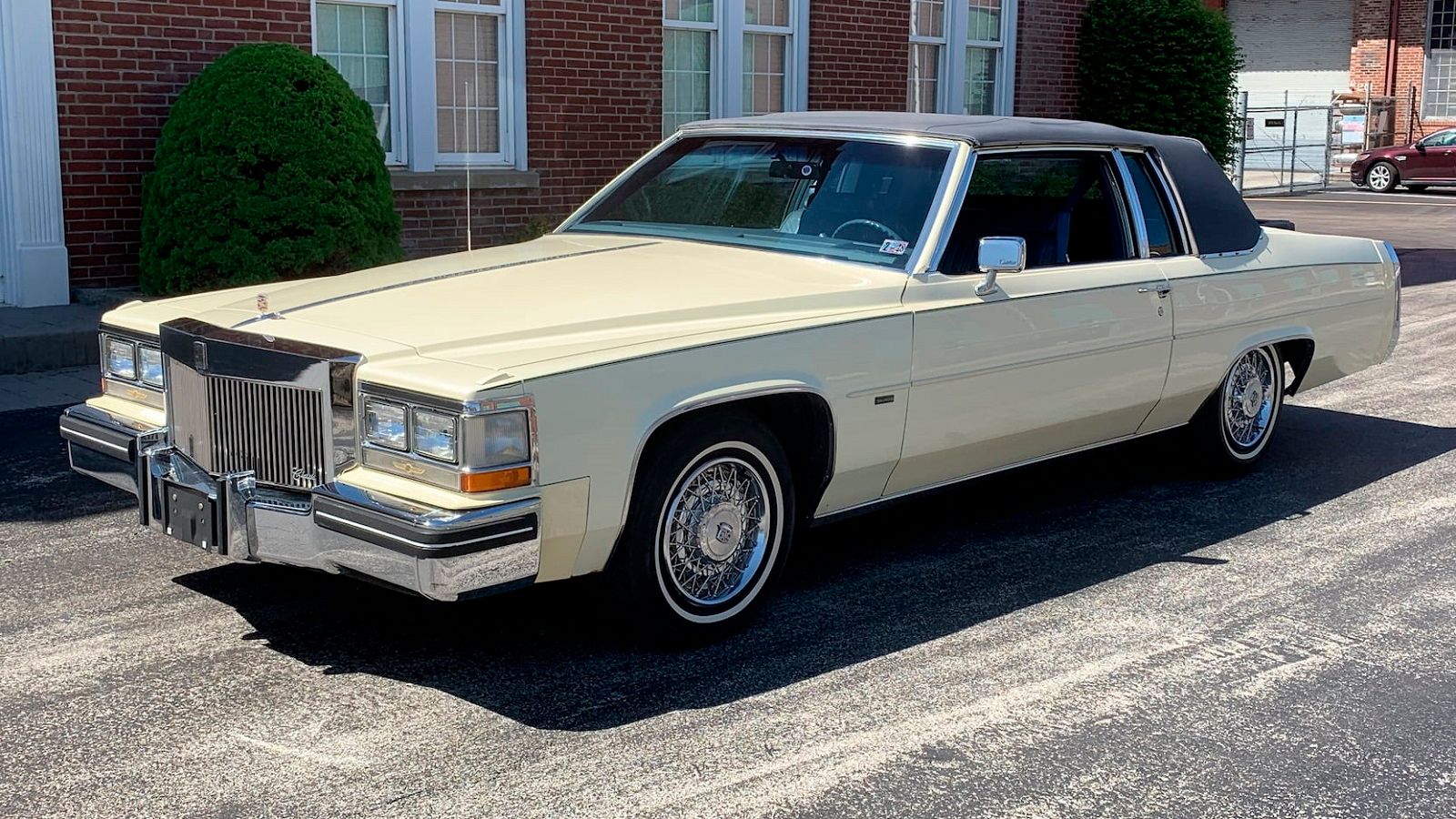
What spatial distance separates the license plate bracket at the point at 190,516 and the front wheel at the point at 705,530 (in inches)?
45.9

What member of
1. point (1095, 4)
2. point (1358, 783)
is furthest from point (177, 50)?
point (1095, 4)

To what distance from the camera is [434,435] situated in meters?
4.18

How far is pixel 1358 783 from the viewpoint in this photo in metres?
3.97

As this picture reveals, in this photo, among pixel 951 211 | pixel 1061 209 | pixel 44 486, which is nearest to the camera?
pixel 951 211

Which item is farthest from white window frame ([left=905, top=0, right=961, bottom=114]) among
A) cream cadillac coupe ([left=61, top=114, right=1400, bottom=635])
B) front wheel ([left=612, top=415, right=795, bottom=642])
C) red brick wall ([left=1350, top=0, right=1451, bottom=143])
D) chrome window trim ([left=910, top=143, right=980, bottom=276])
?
red brick wall ([left=1350, top=0, right=1451, bottom=143])

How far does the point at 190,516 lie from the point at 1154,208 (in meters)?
4.08

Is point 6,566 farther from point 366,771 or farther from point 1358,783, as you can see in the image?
point 1358,783

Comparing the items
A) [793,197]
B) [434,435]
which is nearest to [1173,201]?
[793,197]

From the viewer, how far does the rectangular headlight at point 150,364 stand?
5090mm

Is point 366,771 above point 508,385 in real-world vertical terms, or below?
below

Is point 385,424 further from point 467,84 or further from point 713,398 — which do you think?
point 467,84

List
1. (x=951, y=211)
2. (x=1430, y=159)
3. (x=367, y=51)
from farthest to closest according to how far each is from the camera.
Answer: (x=1430, y=159)
(x=367, y=51)
(x=951, y=211)

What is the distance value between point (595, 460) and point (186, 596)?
1.78 m

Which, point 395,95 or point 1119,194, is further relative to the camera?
point 395,95
